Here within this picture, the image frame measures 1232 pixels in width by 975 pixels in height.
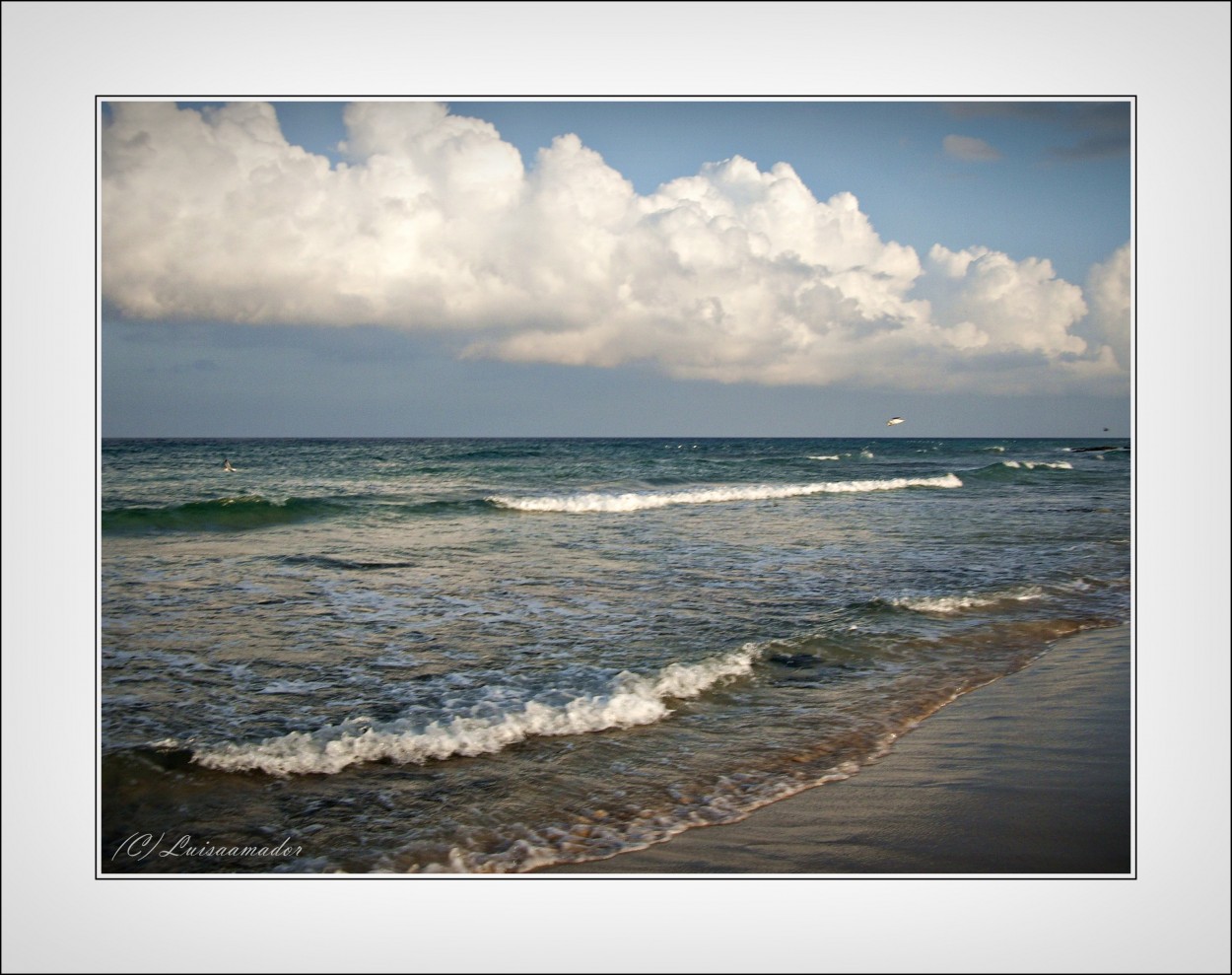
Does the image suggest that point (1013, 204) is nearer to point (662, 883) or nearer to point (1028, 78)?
point (1028, 78)

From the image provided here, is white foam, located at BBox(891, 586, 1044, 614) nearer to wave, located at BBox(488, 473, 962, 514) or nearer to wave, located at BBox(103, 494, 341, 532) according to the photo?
wave, located at BBox(103, 494, 341, 532)

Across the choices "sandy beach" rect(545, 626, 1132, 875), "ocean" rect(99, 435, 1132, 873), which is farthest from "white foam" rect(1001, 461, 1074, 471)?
"sandy beach" rect(545, 626, 1132, 875)

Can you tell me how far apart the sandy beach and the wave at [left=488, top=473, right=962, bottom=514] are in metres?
6.49

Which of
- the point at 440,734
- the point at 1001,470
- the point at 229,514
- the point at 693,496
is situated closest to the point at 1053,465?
the point at 693,496

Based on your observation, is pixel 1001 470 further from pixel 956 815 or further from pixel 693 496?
pixel 956 815

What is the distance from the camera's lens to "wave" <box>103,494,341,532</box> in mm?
4789

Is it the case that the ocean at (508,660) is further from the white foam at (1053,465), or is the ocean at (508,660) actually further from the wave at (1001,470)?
the wave at (1001,470)

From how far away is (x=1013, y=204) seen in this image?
347cm

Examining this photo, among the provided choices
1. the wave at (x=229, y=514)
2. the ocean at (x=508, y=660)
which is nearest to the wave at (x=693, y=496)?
the ocean at (x=508, y=660)

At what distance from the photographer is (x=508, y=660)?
358 centimetres

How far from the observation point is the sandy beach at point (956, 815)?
A: 87.4 inches

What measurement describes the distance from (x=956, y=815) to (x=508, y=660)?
6.50 feet

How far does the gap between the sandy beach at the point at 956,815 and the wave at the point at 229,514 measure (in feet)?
12.0
